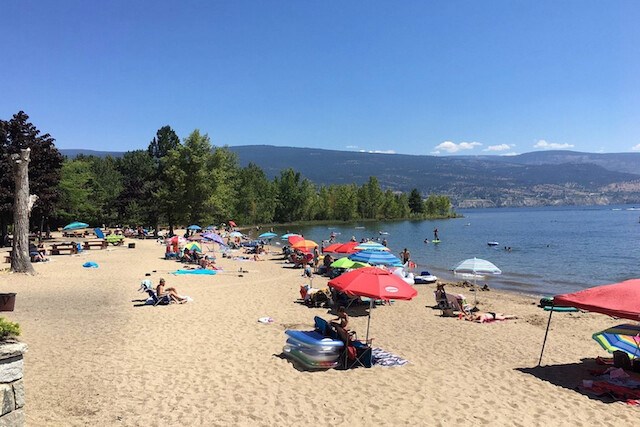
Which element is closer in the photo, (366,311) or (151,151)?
(366,311)

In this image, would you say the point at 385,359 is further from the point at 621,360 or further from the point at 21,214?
the point at 21,214

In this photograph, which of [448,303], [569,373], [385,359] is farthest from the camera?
[448,303]

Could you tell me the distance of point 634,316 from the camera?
7.82 metres

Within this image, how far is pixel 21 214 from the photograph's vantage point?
1880 centimetres

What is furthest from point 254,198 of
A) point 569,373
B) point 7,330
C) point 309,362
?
point 7,330

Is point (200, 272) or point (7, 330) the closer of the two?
point (7, 330)

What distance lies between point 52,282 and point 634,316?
19.5 meters

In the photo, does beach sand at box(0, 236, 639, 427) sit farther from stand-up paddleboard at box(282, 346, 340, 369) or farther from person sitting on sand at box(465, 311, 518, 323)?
person sitting on sand at box(465, 311, 518, 323)

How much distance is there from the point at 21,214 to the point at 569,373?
2073 cm

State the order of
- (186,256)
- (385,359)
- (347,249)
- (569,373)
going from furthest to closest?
(186,256), (347,249), (385,359), (569,373)

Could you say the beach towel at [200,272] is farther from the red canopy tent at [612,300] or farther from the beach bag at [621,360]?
the beach bag at [621,360]

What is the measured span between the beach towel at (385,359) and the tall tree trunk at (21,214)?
16.8 meters

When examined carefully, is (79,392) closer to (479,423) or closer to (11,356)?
(11,356)

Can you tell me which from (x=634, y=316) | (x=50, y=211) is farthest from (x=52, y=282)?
(x=634, y=316)
